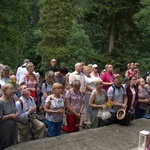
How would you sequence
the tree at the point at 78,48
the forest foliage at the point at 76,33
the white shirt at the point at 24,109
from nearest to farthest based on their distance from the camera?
1. the white shirt at the point at 24,109
2. the forest foliage at the point at 76,33
3. the tree at the point at 78,48

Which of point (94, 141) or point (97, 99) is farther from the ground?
point (97, 99)

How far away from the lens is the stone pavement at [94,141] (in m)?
5.32

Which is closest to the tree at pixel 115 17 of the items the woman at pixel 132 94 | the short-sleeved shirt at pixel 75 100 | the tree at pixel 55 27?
the tree at pixel 55 27

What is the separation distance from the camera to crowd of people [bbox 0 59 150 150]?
5.25m

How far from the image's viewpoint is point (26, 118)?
563 centimetres

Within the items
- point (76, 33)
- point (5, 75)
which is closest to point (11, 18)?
point (76, 33)

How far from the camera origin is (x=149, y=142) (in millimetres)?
4473

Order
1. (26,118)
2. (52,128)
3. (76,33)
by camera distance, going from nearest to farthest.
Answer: (26,118)
(52,128)
(76,33)

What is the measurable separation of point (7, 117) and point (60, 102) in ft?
4.22

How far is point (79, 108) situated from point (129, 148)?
1.52 meters

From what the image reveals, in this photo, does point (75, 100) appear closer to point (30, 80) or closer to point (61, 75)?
point (61, 75)

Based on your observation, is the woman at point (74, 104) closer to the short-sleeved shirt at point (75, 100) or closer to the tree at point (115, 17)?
the short-sleeved shirt at point (75, 100)

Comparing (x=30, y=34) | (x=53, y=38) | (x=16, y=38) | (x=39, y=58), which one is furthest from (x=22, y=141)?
(x=30, y=34)

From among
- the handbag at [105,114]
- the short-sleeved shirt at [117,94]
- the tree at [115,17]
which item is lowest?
the handbag at [105,114]
